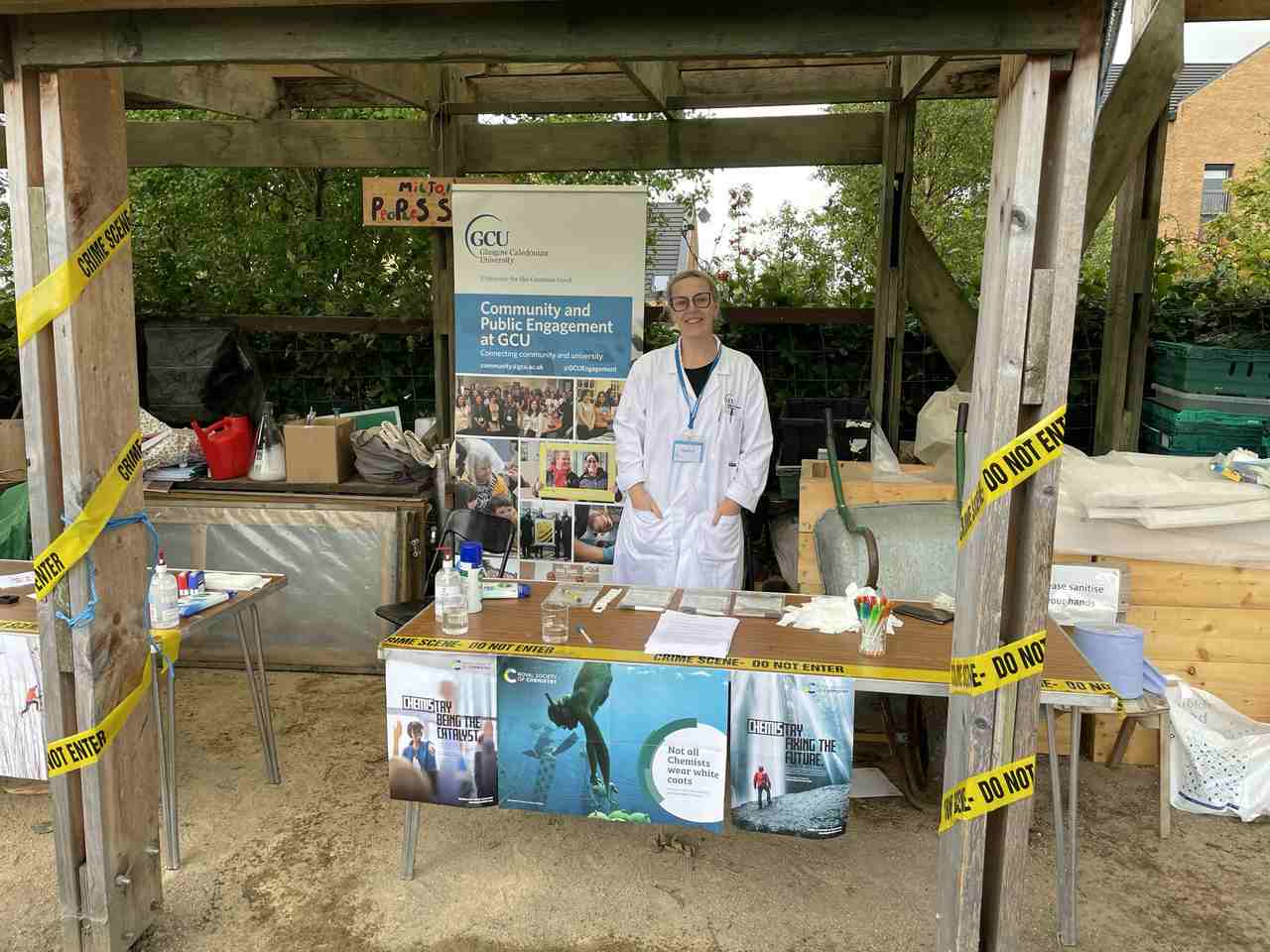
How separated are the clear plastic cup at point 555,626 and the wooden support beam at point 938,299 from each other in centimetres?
306

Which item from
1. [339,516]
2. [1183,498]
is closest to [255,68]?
[339,516]

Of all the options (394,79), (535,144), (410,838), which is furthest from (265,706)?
(535,144)

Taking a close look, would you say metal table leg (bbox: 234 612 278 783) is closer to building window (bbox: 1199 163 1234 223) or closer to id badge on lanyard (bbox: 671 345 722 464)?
id badge on lanyard (bbox: 671 345 722 464)

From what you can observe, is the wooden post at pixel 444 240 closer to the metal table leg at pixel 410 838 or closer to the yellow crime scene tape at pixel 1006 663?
the metal table leg at pixel 410 838

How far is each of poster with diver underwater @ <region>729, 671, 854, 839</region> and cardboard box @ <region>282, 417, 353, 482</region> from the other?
3.07m

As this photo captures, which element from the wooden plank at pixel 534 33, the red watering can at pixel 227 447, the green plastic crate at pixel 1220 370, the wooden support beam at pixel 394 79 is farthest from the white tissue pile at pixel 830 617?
the red watering can at pixel 227 447

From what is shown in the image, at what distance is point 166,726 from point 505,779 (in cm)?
119

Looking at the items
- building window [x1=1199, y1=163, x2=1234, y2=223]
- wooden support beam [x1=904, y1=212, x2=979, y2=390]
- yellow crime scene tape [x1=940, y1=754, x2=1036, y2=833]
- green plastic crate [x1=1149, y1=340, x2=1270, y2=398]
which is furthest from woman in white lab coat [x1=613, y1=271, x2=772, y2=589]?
building window [x1=1199, y1=163, x2=1234, y2=223]

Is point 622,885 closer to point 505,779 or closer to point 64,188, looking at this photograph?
point 505,779

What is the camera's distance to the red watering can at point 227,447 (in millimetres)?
5176

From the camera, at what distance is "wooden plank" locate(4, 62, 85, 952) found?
245cm

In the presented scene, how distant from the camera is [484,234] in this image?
4.96 m

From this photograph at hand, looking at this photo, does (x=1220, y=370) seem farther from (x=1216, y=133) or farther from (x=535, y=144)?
(x=1216, y=133)

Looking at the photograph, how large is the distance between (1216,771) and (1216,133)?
23.7 m
